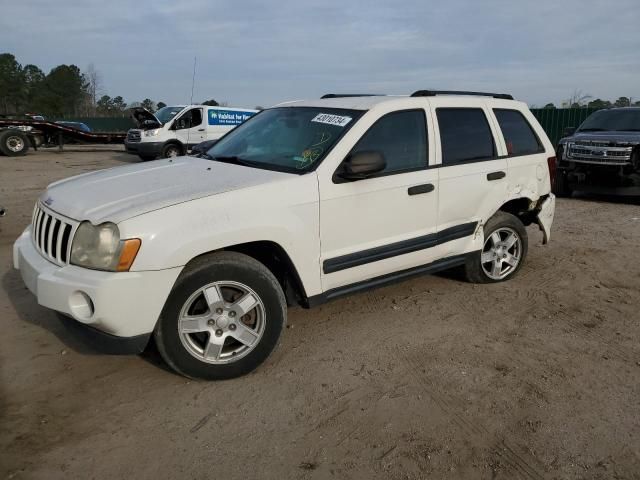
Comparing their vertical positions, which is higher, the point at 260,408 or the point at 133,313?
the point at 133,313

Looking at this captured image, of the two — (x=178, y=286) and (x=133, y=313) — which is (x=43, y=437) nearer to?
(x=133, y=313)

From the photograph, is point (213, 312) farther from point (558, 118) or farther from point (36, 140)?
point (558, 118)

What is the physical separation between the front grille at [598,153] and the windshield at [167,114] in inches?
510

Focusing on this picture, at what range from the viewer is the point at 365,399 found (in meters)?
3.19

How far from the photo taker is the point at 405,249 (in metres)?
4.11

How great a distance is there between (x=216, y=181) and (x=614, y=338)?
315 cm

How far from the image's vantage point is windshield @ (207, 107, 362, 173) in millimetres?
3805

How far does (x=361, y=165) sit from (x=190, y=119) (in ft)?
49.6

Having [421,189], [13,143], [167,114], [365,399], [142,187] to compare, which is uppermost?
[167,114]

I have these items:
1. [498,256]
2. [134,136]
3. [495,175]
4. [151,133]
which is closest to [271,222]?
[495,175]

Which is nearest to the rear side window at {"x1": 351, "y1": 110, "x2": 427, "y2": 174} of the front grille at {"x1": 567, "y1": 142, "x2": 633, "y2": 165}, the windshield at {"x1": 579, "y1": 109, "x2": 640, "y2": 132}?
the front grille at {"x1": 567, "y1": 142, "x2": 633, "y2": 165}

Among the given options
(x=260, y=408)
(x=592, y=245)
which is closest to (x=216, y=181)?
(x=260, y=408)

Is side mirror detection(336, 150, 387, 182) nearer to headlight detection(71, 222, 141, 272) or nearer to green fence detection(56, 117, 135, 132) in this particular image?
headlight detection(71, 222, 141, 272)

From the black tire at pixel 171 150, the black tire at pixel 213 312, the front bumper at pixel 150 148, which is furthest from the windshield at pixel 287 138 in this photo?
the black tire at pixel 171 150
